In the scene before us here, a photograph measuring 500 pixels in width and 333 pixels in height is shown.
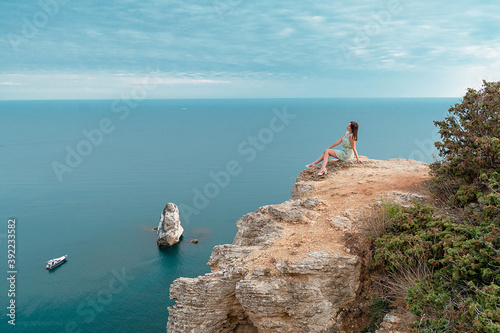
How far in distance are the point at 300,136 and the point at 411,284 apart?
122 meters

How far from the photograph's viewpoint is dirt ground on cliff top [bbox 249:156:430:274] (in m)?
11.3

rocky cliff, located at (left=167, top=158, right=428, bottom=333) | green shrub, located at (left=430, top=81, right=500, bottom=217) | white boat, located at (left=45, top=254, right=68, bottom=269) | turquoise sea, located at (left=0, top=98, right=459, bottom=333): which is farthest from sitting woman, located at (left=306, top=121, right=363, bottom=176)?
white boat, located at (left=45, top=254, right=68, bottom=269)

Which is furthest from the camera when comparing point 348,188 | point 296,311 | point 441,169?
point 348,188

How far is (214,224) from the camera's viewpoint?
51219 millimetres

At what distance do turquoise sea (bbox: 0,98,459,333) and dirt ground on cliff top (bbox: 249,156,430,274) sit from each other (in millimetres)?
6966

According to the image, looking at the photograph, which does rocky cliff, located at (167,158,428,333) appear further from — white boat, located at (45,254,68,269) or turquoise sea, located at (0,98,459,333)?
white boat, located at (45,254,68,269)

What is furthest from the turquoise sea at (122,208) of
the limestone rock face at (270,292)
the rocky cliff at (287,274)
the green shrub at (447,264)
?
the limestone rock face at (270,292)

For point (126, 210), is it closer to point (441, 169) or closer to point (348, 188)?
point (348, 188)

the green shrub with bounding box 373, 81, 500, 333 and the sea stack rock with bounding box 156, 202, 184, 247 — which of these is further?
the sea stack rock with bounding box 156, 202, 184, 247

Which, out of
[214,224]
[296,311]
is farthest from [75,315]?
[296,311]

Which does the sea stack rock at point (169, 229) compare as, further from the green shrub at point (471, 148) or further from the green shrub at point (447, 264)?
the green shrub at point (447, 264)

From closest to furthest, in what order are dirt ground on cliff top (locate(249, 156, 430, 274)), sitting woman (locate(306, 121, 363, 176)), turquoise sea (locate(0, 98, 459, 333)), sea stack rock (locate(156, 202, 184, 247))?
1. dirt ground on cliff top (locate(249, 156, 430, 274))
2. sitting woman (locate(306, 121, 363, 176))
3. turquoise sea (locate(0, 98, 459, 333))
4. sea stack rock (locate(156, 202, 184, 247))

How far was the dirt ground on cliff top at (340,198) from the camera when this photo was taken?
11328 millimetres

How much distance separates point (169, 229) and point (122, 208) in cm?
1836
